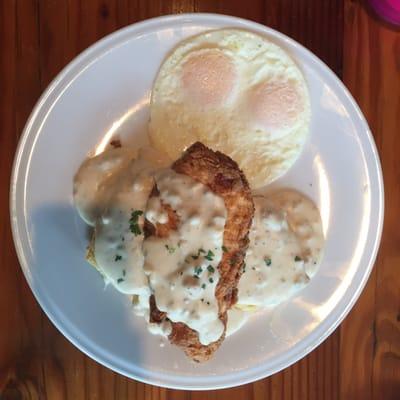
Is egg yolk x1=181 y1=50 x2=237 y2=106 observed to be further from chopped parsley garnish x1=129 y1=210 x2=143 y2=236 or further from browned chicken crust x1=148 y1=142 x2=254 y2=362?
chopped parsley garnish x1=129 y1=210 x2=143 y2=236

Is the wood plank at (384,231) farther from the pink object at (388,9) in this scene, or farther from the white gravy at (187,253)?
the white gravy at (187,253)

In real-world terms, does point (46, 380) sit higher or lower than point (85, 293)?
lower

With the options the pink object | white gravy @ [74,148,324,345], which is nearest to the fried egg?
white gravy @ [74,148,324,345]

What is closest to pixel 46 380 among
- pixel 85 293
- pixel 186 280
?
pixel 85 293

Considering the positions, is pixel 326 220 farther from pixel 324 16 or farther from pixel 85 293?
pixel 85 293

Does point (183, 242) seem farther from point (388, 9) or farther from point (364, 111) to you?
point (388, 9)

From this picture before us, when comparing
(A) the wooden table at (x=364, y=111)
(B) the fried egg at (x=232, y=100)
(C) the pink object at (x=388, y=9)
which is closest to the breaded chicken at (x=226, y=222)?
(B) the fried egg at (x=232, y=100)
